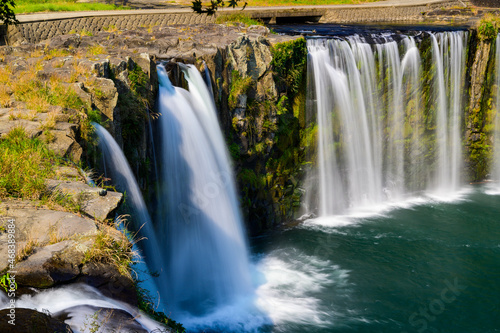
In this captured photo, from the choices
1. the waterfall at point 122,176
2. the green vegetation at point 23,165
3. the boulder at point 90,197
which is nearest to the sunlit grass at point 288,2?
the waterfall at point 122,176

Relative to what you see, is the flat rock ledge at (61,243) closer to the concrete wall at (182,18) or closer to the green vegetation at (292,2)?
the concrete wall at (182,18)

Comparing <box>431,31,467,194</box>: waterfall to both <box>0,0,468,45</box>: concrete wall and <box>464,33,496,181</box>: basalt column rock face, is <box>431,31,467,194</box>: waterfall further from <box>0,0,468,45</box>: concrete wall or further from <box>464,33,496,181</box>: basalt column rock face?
<box>0,0,468,45</box>: concrete wall

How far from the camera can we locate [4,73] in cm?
978

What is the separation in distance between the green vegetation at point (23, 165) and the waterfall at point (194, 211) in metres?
4.08

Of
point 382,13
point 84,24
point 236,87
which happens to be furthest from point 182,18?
point 382,13

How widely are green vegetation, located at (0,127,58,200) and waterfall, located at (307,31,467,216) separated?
34.8ft

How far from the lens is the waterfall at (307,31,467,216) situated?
1625cm

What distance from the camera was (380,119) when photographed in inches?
698

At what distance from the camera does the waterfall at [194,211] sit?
36.0 ft

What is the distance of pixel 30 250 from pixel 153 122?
242 inches

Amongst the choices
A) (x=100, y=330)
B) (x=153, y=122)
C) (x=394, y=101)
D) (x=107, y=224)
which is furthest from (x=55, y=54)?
(x=394, y=101)

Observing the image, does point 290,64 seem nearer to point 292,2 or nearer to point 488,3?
point 488,3

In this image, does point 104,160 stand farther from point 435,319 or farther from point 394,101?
point 394,101

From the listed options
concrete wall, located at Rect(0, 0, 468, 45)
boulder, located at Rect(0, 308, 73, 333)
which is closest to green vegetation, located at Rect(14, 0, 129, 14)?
concrete wall, located at Rect(0, 0, 468, 45)
